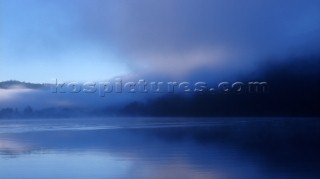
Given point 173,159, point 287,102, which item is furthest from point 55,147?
point 287,102

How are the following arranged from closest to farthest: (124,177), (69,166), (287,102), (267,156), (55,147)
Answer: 1. (124,177)
2. (69,166)
3. (267,156)
4. (55,147)
5. (287,102)

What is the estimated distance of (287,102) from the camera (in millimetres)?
39562

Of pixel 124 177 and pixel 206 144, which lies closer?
pixel 124 177

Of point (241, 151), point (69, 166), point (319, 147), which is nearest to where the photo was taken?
point (69, 166)

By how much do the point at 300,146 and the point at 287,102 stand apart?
19.4 m

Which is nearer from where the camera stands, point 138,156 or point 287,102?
point 138,156

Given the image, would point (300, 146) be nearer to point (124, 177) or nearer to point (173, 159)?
point (173, 159)

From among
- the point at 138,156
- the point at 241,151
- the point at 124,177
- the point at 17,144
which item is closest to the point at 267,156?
the point at 241,151

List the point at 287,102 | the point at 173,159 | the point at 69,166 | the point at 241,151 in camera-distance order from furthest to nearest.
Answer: the point at 287,102 → the point at 241,151 → the point at 173,159 → the point at 69,166

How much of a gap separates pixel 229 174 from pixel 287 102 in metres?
27.8

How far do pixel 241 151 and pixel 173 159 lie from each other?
3744 mm

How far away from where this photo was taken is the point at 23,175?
13.5m

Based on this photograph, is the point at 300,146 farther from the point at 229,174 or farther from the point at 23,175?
the point at 23,175

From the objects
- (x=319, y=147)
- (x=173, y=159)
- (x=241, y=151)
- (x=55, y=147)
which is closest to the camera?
(x=173, y=159)
